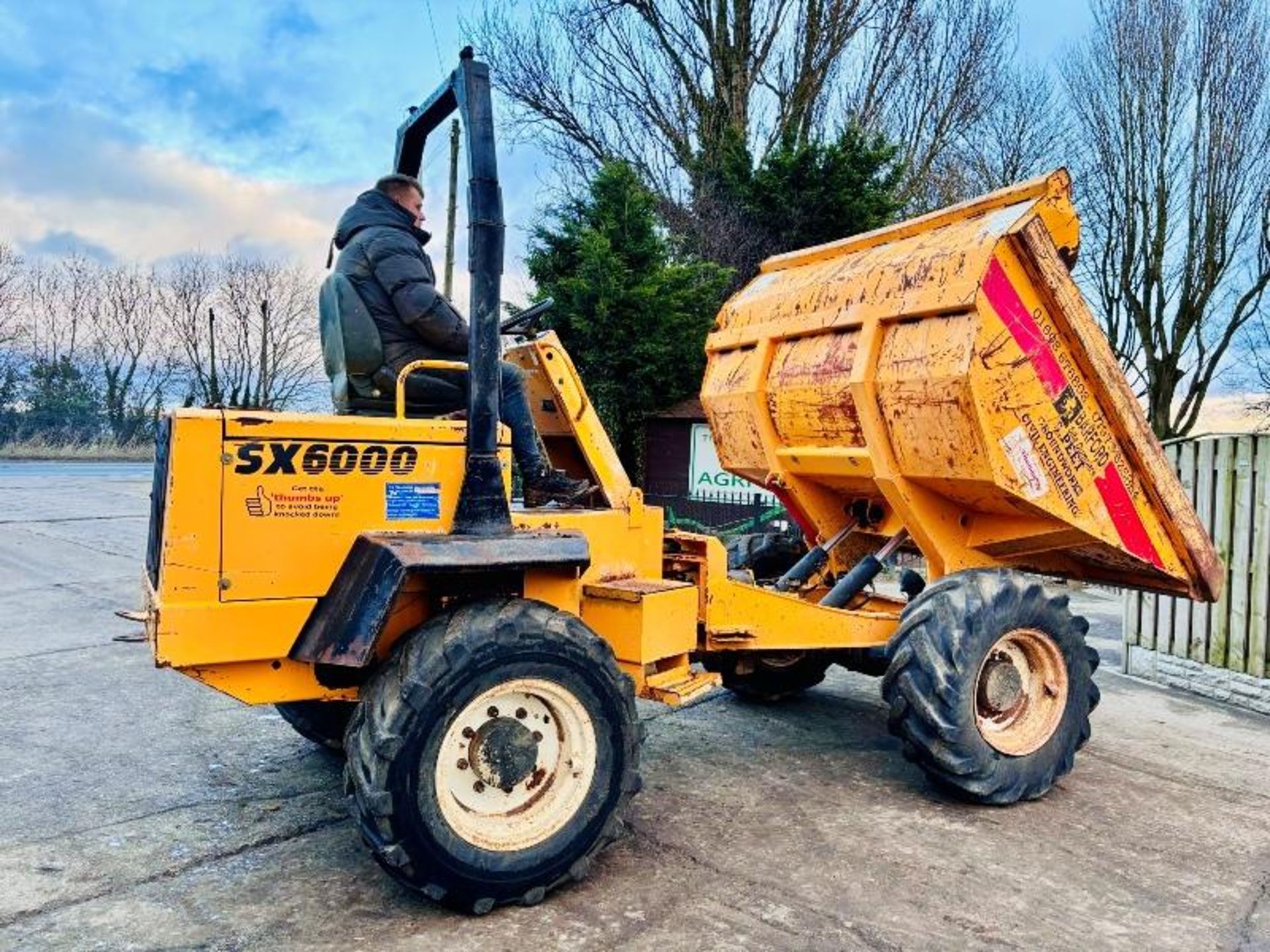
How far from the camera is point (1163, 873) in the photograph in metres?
3.92

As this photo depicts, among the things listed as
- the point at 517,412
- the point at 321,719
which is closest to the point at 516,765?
the point at 517,412

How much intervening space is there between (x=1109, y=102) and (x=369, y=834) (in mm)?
22181

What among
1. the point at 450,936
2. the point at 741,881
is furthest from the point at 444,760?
the point at 741,881

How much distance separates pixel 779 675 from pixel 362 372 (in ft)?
10.7

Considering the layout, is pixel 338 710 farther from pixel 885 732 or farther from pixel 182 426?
pixel 885 732

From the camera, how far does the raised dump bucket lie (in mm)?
4449

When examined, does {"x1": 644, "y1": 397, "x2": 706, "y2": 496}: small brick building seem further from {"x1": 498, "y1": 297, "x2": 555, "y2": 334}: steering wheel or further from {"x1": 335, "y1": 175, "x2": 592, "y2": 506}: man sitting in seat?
{"x1": 335, "y1": 175, "x2": 592, "y2": 506}: man sitting in seat

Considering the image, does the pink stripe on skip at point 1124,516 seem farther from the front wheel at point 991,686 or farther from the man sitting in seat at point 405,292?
the man sitting in seat at point 405,292

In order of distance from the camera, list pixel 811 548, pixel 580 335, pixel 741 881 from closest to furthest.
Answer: pixel 741 881 → pixel 811 548 → pixel 580 335

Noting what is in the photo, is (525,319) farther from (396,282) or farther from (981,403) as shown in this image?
(981,403)

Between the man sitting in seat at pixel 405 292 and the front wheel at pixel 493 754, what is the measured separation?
896 millimetres

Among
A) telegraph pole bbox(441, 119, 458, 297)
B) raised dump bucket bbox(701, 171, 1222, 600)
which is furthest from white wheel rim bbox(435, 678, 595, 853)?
telegraph pole bbox(441, 119, 458, 297)

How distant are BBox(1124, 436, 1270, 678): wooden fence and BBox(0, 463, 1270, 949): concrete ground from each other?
2.26 feet

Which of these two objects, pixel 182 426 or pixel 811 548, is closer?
pixel 182 426
